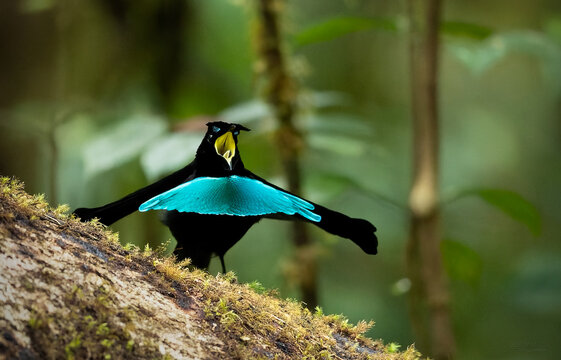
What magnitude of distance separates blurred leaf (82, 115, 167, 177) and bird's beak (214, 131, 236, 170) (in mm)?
1229

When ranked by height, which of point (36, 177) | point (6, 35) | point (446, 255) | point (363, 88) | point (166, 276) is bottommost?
point (166, 276)

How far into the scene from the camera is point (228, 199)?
4.04 ft

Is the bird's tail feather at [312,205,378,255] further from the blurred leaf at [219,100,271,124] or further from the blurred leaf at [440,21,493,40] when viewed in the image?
the blurred leaf at [440,21,493,40]

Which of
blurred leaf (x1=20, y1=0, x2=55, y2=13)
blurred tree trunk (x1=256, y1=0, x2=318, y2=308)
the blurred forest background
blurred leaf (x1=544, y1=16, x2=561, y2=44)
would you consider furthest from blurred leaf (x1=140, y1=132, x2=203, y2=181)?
blurred leaf (x1=544, y1=16, x2=561, y2=44)

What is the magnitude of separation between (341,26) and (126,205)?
158 centimetres

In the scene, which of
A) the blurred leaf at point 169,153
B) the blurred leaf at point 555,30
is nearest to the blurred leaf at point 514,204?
the blurred leaf at point 169,153

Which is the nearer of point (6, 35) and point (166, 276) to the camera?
point (166, 276)

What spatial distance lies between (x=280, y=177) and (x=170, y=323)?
1.70m

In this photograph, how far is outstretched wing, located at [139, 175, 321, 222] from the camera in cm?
121

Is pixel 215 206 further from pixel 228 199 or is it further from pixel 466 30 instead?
pixel 466 30

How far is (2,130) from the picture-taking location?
3309 mm

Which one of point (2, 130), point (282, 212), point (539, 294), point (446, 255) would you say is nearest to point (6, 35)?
point (2, 130)

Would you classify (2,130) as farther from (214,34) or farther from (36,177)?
(214,34)

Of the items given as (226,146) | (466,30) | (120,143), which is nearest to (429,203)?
(466,30)
